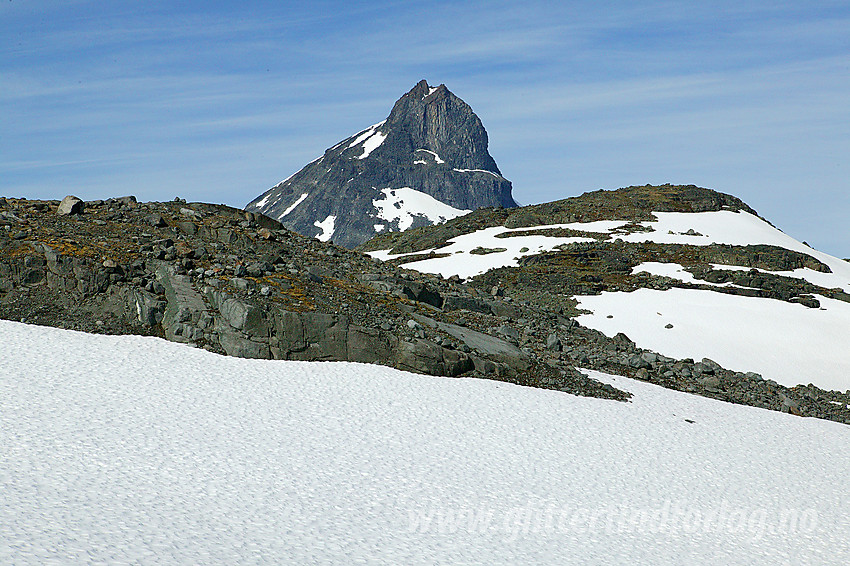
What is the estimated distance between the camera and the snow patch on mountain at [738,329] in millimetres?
37156

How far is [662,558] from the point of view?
42.2 ft

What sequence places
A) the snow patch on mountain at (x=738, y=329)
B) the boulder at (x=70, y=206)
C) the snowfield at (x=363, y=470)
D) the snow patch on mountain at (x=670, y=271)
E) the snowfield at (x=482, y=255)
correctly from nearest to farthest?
the snowfield at (x=363, y=470), the boulder at (x=70, y=206), the snow patch on mountain at (x=738, y=329), the snow patch on mountain at (x=670, y=271), the snowfield at (x=482, y=255)

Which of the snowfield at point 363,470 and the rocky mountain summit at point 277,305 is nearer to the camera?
the snowfield at point 363,470

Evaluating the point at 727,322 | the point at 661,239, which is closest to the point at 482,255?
the point at 661,239

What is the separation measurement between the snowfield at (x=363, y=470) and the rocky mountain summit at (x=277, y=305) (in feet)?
4.16

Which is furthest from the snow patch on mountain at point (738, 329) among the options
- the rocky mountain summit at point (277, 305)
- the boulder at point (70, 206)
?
the boulder at point (70, 206)

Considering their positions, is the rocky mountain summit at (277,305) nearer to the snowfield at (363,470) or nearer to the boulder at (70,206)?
the boulder at (70,206)

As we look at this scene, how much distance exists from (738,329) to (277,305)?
31.1 metres

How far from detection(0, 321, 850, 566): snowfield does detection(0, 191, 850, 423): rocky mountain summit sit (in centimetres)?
127

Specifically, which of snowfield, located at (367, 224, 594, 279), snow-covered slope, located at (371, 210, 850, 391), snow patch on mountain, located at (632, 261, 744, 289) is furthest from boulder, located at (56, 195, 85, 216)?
snow patch on mountain, located at (632, 261, 744, 289)

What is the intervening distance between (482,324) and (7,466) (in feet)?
70.6

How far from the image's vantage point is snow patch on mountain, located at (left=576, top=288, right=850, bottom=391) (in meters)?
37.2

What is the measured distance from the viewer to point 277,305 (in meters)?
24.3

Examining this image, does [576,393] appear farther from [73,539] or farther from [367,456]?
[73,539]
